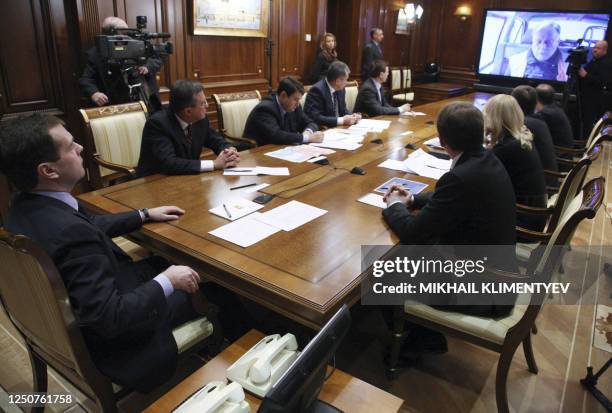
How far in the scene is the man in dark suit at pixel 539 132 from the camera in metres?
2.67

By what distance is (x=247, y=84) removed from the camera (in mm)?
5113

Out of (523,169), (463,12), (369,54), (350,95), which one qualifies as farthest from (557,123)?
(463,12)

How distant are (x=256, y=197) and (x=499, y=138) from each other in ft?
4.35

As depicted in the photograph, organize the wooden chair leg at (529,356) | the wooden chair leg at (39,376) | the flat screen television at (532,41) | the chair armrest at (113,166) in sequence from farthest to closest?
the flat screen television at (532,41), the chair armrest at (113,166), the wooden chair leg at (529,356), the wooden chair leg at (39,376)

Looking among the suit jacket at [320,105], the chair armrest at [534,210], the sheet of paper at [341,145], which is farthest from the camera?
the suit jacket at [320,105]

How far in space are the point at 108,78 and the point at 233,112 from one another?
979 millimetres

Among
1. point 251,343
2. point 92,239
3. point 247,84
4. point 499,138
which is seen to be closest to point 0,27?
point 247,84

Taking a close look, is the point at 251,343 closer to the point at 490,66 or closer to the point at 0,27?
the point at 0,27

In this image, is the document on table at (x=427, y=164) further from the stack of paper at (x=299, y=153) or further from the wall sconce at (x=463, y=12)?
the wall sconce at (x=463, y=12)

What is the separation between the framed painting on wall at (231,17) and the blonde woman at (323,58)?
83 cm

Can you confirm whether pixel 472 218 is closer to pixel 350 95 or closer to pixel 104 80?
pixel 104 80

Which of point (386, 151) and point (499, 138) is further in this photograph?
point (386, 151)

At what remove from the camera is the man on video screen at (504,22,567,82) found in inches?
282

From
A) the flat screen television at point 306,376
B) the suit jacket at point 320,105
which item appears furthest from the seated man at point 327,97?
the flat screen television at point 306,376
